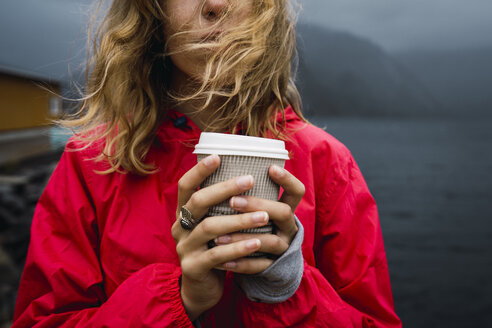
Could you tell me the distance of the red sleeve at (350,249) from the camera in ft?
4.31

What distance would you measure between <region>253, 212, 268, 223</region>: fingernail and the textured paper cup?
7cm

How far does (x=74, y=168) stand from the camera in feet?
4.75

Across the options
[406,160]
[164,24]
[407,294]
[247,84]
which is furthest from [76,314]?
[406,160]

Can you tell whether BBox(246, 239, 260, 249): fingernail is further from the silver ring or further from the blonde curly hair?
the blonde curly hair

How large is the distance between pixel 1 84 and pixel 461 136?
25467mm

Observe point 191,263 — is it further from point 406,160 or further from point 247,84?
point 406,160

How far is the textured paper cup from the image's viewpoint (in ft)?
Answer: 2.95

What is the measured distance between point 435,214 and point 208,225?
12.6 m

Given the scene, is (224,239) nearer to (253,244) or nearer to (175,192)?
(253,244)

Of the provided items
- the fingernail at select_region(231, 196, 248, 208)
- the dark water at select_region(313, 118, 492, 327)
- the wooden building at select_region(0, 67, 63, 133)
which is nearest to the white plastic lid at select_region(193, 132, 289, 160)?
the fingernail at select_region(231, 196, 248, 208)

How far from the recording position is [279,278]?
985 millimetres

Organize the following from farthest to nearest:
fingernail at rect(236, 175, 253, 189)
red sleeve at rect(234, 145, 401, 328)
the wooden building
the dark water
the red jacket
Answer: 1. the wooden building
2. the dark water
3. red sleeve at rect(234, 145, 401, 328)
4. the red jacket
5. fingernail at rect(236, 175, 253, 189)

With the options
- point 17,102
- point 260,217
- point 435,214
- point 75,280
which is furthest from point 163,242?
point 17,102

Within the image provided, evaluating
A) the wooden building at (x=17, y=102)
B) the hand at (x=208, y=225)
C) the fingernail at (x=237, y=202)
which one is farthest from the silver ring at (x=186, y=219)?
the wooden building at (x=17, y=102)
